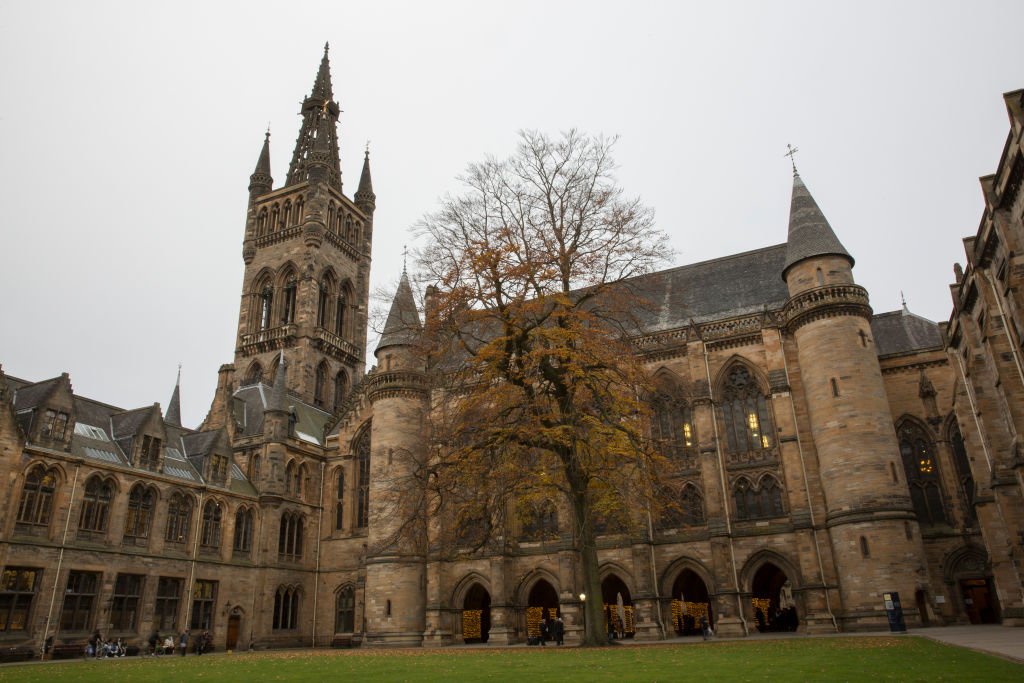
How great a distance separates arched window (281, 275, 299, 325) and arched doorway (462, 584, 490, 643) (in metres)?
29.1

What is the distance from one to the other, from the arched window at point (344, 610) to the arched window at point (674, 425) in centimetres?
1934

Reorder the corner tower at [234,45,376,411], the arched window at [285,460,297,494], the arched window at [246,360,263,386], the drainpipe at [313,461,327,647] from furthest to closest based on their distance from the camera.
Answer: the corner tower at [234,45,376,411] → the arched window at [246,360,263,386] → the arched window at [285,460,297,494] → the drainpipe at [313,461,327,647]

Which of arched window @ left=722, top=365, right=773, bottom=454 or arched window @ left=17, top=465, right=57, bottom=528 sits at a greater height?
arched window @ left=722, top=365, right=773, bottom=454

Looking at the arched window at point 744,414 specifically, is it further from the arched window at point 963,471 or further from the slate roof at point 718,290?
the arched window at point 963,471

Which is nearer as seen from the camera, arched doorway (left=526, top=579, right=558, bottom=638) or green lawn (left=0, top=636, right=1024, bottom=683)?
green lawn (left=0, top=636, right=1024, bottom=683)

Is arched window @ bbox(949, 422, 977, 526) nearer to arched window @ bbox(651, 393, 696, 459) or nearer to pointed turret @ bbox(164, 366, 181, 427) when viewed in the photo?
arched window @ bbox(651, 393, 696, 459)

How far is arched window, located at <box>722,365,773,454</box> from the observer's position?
29.3m

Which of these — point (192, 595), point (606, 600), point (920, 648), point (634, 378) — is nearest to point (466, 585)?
point (606, 600)

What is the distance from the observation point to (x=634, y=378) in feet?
72.8

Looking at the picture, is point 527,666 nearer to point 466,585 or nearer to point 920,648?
point 920,648

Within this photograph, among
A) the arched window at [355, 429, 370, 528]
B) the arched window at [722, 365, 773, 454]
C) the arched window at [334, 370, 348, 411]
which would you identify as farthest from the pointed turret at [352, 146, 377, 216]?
the arched window at [722, 365, 773, 454]

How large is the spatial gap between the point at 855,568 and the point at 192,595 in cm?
2796

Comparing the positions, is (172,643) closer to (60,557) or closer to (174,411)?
(60,557)

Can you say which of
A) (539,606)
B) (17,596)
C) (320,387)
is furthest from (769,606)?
(320,387)
